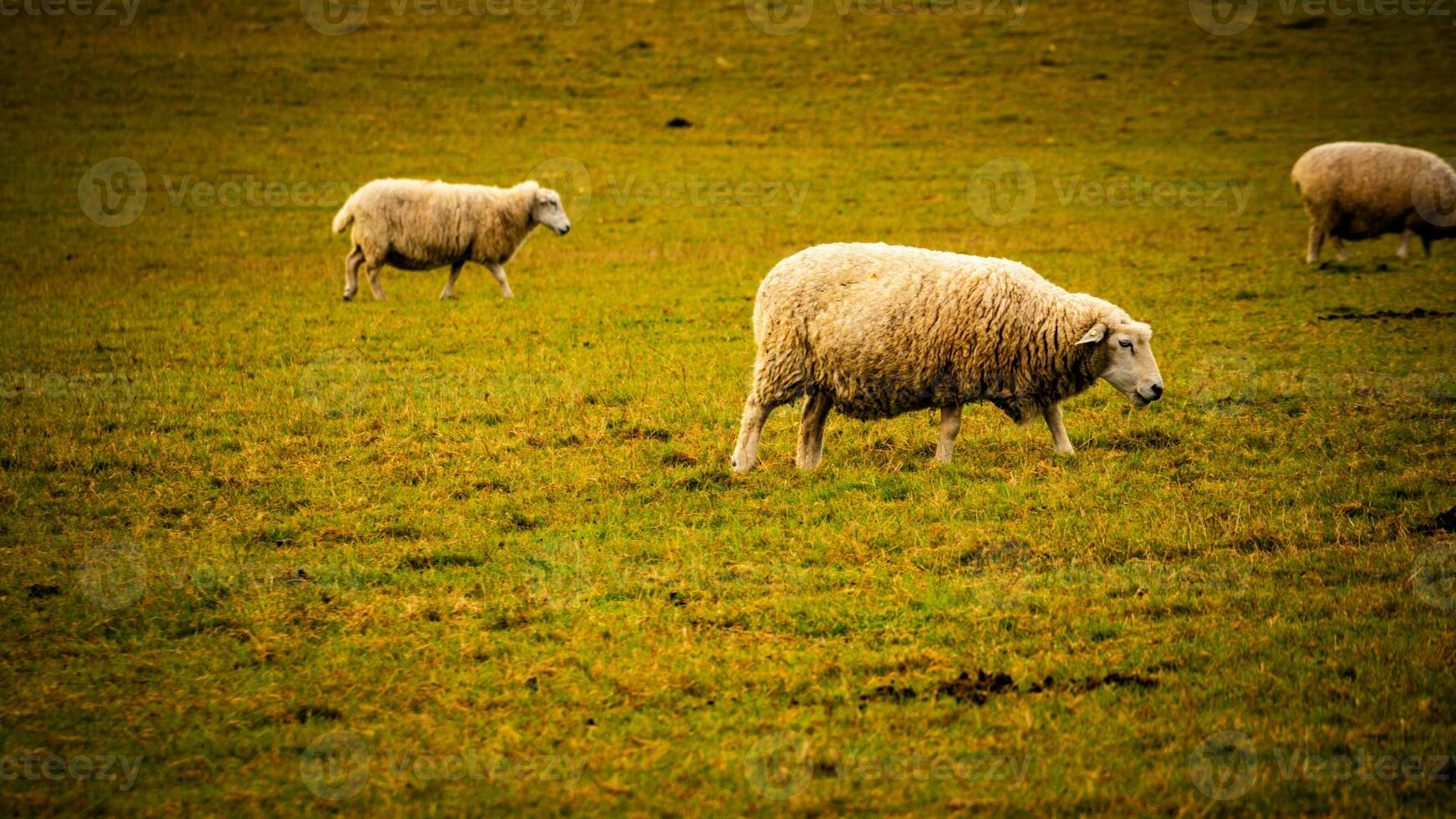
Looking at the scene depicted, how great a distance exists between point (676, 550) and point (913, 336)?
2.84 metres

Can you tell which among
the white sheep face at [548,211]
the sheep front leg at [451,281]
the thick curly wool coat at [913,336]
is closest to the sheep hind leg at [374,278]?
the sheep front leg at [451,281]

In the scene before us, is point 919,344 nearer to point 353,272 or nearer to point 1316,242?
point 353,272

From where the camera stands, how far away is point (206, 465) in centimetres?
978

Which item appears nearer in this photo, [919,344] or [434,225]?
[919,344]

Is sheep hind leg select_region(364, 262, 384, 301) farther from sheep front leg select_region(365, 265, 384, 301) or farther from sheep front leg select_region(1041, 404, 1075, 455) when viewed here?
sheep front leg select_region(1041, 404, 1075, 455)

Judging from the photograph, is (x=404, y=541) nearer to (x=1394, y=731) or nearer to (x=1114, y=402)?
(x=1394, y=731)

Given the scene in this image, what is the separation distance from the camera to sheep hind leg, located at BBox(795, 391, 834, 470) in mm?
9562

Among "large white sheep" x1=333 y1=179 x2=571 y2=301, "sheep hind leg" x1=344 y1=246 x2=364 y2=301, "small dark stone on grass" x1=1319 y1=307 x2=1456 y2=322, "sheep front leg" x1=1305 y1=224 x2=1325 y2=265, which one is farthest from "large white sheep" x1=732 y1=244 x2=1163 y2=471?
"sheep front leg" x1=1305 y1=224 x2=1325 y2=265

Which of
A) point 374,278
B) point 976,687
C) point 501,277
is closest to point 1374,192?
point 501,277

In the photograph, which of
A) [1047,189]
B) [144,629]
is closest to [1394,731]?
[144,629]

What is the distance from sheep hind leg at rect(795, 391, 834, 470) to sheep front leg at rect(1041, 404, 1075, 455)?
6.24 ft

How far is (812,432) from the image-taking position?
31.6 feet

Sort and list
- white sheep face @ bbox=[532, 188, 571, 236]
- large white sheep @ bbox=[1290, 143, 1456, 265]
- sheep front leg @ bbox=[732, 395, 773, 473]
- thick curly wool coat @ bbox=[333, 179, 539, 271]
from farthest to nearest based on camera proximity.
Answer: white sheep face @ bbox=[532, 188, 571, 236] → large white sheep @ bbox=[1290, 143, 1456, 265] → thick curly wool coat @ bbox=[333, 179, 539, 271] → sheep front leg @ bbox=[732, 395, 773, 473]

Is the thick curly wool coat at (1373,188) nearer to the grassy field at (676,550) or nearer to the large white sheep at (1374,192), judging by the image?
the large white sheep at (1374,192)
